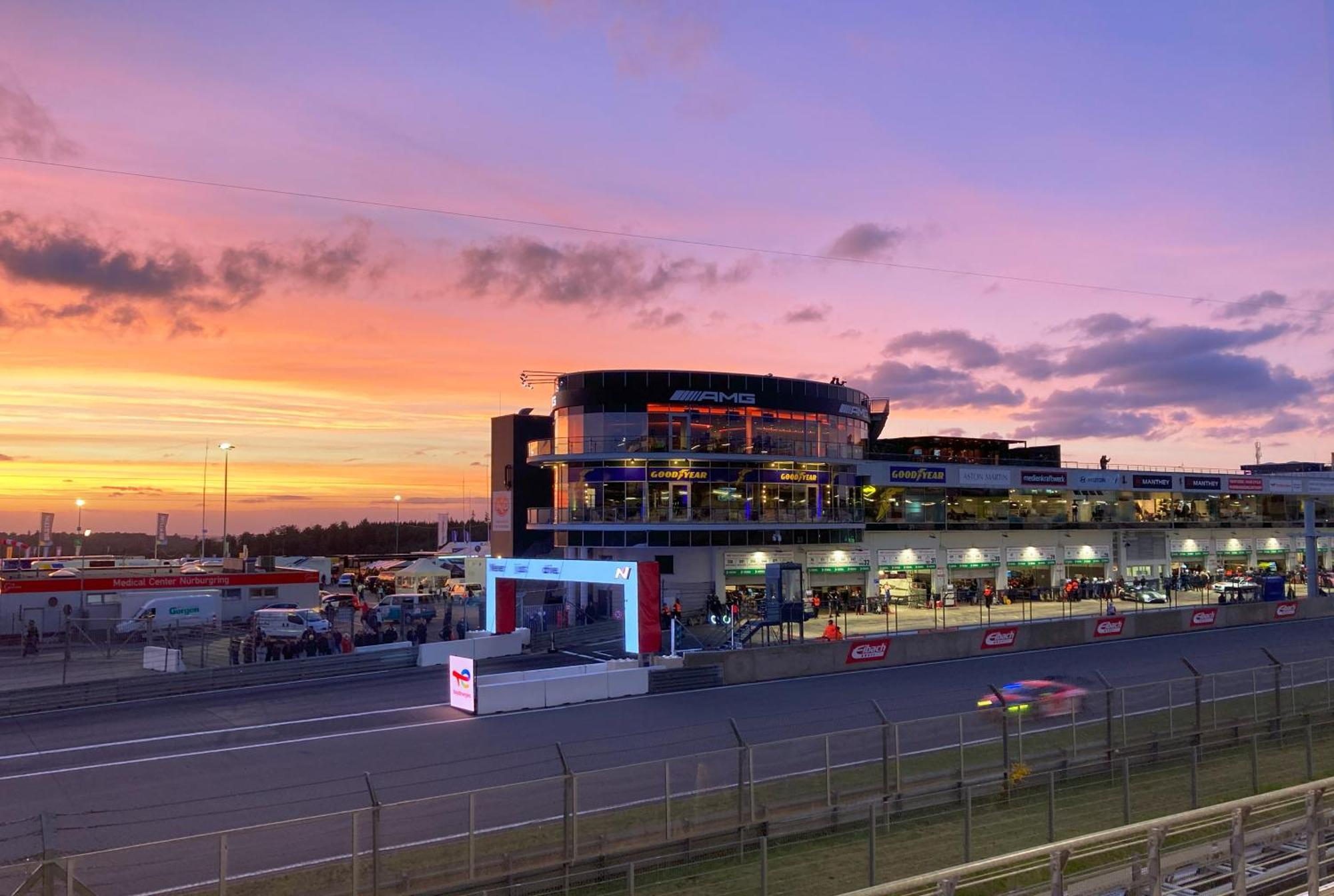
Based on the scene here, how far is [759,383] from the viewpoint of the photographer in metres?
53.1

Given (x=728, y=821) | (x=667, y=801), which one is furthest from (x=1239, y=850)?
(x=728, y=821)

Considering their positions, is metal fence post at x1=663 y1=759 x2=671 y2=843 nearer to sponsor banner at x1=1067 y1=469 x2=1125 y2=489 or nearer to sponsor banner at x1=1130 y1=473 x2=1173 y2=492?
sponsor banner at x1=1067 y1=469 x2=1125 y2=489

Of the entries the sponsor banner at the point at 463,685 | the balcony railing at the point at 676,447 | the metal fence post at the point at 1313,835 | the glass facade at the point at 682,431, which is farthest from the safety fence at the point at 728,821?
the glass facade at the point at 682,431

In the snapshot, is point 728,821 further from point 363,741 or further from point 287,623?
point 287,623

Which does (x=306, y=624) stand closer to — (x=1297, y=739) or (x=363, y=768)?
(x=363, y=768)

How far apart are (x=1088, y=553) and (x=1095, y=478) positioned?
547cm

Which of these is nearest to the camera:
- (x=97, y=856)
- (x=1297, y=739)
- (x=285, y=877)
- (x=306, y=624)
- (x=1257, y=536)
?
(x=97, y=856)

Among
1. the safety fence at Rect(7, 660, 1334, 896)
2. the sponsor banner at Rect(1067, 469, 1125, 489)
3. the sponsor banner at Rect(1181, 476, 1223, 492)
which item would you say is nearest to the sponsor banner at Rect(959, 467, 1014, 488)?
the sponsor banner at Rect(1067, 469, 1125, 489)

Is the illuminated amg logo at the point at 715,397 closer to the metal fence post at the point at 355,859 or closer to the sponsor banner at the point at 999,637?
the sponsor banner at the point at 999,637

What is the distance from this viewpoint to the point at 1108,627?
43531 millimetres

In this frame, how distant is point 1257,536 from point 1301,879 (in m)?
79.2

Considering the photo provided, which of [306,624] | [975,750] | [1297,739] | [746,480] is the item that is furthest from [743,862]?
[746,480]

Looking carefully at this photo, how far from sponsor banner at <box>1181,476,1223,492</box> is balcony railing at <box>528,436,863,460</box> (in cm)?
3712

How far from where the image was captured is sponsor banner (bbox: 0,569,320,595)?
42938 mm
